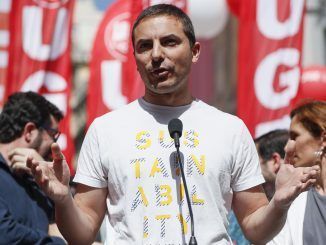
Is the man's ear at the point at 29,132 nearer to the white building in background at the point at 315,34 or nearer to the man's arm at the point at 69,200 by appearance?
the man's arm at the point at 69,200

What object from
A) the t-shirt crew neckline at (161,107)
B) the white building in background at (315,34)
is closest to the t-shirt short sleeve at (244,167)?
the t-shirt crew neckline at (161,107)

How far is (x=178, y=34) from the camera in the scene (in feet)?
11.1

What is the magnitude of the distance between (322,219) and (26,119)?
2.10m

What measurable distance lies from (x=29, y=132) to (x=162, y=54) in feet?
7.24

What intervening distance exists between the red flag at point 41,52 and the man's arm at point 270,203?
3.65m

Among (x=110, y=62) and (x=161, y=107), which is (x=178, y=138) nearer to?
(x=161, y=107)

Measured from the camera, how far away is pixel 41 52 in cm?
705

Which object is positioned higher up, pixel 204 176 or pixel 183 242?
pixel 204 176

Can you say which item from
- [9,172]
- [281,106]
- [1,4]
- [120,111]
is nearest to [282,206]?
[120,111]

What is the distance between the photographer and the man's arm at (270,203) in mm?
3139

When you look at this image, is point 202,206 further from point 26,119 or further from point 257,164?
point 26,119

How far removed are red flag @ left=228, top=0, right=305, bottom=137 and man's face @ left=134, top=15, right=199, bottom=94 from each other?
3.32m

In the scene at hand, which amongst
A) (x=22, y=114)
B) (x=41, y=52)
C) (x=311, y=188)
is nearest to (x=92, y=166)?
(x=311, y=188)

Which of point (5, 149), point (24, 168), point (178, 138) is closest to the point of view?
point (178, 138)
